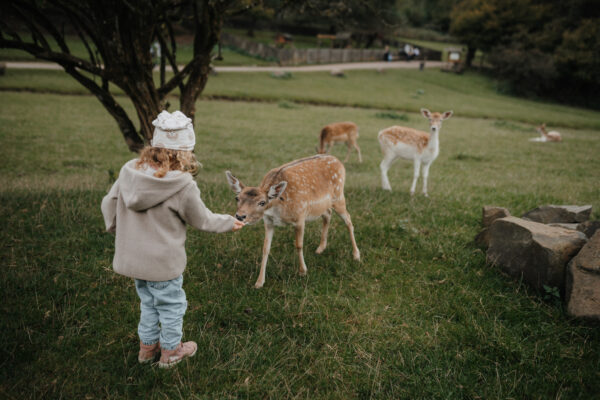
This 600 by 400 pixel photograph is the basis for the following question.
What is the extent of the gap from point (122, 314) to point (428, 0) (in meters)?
79.9

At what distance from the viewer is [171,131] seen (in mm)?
3176

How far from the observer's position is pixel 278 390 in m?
3.37

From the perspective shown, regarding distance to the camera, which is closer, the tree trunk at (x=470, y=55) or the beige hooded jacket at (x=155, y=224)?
the beige hooded jacket at (x=155, y=224)

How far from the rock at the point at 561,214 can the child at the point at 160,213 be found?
5.38 metres

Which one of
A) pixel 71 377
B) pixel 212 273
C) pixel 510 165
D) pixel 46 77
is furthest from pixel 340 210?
pixel 46 77

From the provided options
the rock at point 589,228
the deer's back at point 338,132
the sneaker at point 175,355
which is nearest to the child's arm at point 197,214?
the sneaker at point 175,355

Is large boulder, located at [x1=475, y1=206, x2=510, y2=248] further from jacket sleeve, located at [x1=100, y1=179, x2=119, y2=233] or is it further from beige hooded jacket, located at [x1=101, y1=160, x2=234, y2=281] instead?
jacket sleeve, located at [x1=100, y1=179, x2=119, y2=233]

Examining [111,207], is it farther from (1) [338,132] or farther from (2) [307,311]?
(1) [338,132]

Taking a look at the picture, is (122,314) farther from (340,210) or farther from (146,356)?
(340,210)

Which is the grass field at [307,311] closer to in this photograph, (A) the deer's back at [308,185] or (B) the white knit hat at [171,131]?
(A) the deer's back at [308,185]

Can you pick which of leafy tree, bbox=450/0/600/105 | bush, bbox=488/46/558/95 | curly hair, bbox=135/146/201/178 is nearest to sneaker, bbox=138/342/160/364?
curly hair, bbox=135/146/201/178

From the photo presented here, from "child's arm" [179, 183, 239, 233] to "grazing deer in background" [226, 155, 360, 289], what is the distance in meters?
0.81

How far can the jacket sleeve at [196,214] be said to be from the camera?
10.7 ft

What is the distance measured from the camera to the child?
3113mm
